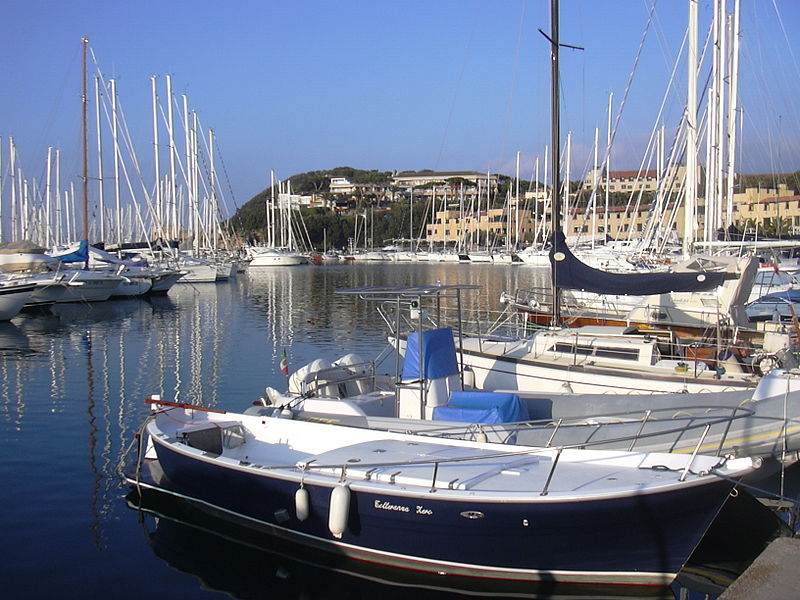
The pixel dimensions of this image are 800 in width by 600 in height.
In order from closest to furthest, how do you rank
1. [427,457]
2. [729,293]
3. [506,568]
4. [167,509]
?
1. [506,568]
2. [427,457]
3. [167,509]
4. [729,293]

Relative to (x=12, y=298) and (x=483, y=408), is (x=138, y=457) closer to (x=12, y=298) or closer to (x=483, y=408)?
(x=483, y=408)

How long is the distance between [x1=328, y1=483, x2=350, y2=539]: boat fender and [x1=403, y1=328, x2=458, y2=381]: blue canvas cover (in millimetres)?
3518

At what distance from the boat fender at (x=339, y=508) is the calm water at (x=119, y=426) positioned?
816 mm

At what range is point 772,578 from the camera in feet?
18.5

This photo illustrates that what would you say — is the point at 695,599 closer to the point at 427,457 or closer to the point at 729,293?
the point at 427,457

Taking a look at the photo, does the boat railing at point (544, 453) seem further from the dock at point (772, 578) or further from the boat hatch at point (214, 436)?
the boat hatch at point (214, 436)

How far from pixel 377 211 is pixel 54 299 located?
419 ft

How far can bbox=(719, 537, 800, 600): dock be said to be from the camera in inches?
212

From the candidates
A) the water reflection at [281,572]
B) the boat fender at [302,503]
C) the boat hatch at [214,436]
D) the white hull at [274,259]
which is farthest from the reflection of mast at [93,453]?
the white hull at [274,259]

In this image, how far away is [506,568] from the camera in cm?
856

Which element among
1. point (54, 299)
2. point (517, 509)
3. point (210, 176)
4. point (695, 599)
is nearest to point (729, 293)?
point (695, 599)

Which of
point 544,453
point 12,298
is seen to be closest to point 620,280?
point 544,453

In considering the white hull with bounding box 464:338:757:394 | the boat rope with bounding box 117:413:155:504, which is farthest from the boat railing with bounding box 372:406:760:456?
the boat rope with bounding box 117:413:155:504

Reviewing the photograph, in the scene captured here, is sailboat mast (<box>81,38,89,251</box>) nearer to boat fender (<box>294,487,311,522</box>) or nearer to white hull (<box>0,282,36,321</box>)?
white hull (<box>0,282,36,321</box>)
